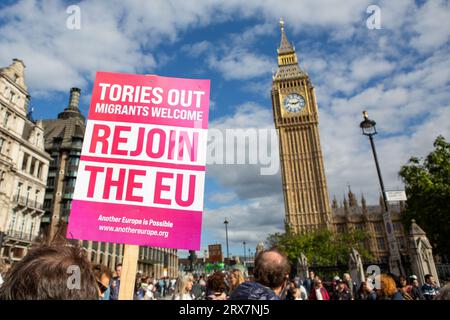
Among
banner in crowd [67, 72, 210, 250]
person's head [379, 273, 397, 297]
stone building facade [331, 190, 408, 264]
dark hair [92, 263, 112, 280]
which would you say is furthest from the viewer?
stone building facade [331, 190, 408, 264]

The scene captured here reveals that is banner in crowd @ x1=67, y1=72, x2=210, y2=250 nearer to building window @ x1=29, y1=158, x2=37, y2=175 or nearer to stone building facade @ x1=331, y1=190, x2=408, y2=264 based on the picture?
building window @ x1=29, y1=158, x2=37, y2=175

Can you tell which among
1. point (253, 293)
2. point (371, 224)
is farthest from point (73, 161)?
point (371, 224)

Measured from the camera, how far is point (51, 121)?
5309 cm

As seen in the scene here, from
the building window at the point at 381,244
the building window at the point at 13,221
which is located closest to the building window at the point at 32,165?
the building window at the point at 13,221

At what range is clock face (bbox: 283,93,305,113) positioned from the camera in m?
83.2

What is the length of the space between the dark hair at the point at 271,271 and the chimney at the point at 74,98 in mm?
65918

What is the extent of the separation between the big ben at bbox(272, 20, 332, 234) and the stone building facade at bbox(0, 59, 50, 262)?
187ft

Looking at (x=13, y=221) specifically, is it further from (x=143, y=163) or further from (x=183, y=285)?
(x=143, y=163)

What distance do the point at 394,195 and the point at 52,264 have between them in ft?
32.3

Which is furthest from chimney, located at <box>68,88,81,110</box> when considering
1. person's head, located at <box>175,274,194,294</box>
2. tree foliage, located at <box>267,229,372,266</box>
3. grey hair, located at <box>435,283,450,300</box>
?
grey hair, located at <box>435,283,450,300</box>

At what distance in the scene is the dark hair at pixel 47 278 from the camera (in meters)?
1.18

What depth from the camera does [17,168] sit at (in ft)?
92.3

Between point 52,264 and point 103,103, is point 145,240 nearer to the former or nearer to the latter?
point 103,103
